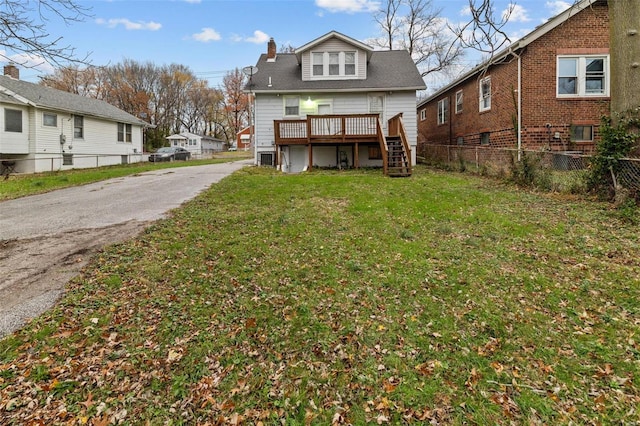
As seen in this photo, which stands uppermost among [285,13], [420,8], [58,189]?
[420,8]

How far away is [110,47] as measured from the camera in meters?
6.11

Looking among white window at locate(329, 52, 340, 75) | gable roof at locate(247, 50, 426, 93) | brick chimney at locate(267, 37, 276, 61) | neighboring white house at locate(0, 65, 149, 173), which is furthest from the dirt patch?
brick chimney at locate(267, 37, 276, 61)

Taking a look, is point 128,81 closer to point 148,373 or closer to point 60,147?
point 60,147

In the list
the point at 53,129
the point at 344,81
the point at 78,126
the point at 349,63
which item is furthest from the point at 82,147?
the point at 349,63

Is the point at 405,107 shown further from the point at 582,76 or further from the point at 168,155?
the point at 168,155

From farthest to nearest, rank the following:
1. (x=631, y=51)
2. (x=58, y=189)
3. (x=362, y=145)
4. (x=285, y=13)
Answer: (x=285, y=13), (x=362, y=145), (x=58, y=189), (x=631, y=51)

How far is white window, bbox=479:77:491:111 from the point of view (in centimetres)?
1498

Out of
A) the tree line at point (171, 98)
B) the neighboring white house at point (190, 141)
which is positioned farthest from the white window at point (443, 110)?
the neighboring white house at point (190, 141)

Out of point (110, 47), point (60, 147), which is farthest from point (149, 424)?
point (60, 147)

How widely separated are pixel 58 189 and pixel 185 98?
49.1 metres

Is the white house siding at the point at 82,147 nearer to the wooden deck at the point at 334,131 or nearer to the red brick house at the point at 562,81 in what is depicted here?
the wooden deck at the point at 334,131

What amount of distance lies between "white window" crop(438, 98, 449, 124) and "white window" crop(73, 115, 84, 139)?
21.5 meters

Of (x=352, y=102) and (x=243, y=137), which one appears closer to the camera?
(x=352, y=102)

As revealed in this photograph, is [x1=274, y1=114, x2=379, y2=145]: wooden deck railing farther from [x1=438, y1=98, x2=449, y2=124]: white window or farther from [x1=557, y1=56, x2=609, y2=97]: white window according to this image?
[x1=438, y1=98, x2=449, y2=124]: white window
